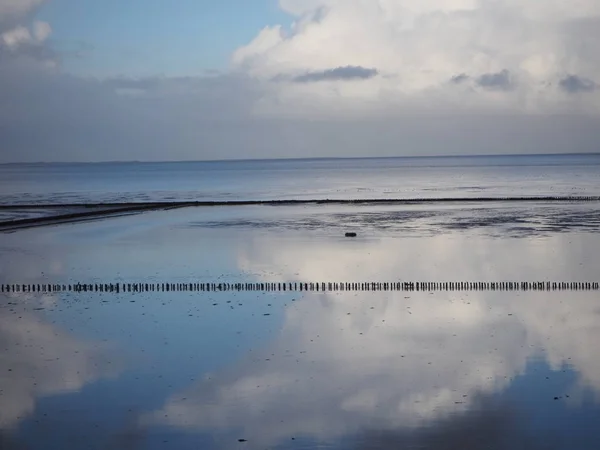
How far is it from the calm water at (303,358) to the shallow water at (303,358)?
6 centimetres

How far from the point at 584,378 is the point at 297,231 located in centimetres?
3504

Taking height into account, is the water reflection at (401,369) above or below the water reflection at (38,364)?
below

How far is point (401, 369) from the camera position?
730 inches

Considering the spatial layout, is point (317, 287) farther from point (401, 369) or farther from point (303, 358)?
point (401, 369)

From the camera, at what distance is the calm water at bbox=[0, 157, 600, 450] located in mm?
14750

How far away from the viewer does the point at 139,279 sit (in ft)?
108

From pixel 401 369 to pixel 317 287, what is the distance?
36.8 ft

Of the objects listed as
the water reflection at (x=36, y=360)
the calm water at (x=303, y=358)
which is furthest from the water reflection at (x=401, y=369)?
the water reflection at (x=36, y=360)

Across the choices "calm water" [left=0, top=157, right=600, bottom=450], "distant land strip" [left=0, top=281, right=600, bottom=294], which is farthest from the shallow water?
"distant land strip" [left=0, top=281, right=600, bottom=294]

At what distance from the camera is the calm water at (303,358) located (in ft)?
48.4

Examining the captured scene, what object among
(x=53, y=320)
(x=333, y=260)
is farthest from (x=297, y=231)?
(x=53, y=320)

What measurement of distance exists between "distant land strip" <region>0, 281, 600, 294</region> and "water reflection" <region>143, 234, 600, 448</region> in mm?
1206

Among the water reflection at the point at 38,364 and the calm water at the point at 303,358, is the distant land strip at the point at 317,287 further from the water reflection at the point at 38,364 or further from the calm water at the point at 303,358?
the water reflection at the point at 38,364

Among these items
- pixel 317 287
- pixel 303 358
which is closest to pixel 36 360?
pixel 303 358
